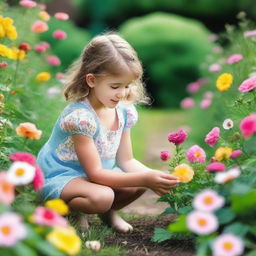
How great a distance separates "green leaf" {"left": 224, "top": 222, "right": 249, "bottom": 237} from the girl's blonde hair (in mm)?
1095

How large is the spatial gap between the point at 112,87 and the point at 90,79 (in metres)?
0.14

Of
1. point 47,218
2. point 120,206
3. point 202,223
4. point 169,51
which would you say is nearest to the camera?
point 47,218

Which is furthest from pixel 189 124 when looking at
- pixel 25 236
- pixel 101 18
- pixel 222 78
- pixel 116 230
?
pixel 101 18

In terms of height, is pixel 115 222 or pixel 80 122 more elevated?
pixel 80 122

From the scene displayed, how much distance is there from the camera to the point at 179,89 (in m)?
11.3

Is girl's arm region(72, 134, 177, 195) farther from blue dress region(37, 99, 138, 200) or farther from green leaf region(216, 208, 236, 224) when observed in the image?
green leaf region(216, 208, 236, 224)

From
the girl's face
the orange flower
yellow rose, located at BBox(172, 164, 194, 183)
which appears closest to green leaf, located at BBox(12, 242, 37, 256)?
the orange flower

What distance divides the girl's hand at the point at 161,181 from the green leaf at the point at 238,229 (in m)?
0.53

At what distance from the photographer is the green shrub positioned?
11.3 meters

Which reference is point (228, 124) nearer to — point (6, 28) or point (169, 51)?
point (6, 28)

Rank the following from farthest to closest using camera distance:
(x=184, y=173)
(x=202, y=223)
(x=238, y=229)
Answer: (x=184, y=173)
(x=238, y=229)
(x=202, y=223)

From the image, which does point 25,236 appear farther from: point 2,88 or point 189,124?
point 189,124

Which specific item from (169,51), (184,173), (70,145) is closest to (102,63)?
(70,145)

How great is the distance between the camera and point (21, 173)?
228 centimetres
